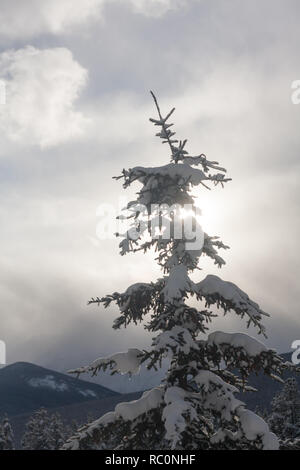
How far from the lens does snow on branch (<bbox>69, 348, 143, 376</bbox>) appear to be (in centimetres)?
1141

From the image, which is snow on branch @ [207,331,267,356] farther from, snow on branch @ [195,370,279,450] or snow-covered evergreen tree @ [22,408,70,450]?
snow-covered evergreen tree @ [22,408,70,450]

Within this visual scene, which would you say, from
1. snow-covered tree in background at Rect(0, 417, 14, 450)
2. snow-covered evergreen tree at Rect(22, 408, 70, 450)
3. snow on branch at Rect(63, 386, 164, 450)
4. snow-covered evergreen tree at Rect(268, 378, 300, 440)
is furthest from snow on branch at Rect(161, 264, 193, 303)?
snow-covered evergreen tree at Rect(22, 408, 70, 450)

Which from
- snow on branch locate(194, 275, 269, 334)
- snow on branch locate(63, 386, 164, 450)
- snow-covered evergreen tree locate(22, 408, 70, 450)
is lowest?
snow-covered evergreen tree locate(22, 408, 70, 450)

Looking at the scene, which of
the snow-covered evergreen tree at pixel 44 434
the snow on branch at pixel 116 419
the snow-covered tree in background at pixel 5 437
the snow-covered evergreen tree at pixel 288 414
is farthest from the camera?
the snow-covered evergreen tree at pixel 44 434

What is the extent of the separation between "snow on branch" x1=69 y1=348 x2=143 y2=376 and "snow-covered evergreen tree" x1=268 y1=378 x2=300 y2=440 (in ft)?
73.4

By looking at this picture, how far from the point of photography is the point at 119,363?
1177 cm

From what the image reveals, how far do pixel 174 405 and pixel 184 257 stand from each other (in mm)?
4090

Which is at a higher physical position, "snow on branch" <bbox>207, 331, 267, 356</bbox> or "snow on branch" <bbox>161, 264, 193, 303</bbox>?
"snow on branch" <bbox>161, 264, 193, 303</bbox>

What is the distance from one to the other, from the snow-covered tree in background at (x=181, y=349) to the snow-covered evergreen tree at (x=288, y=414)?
21.9 metres

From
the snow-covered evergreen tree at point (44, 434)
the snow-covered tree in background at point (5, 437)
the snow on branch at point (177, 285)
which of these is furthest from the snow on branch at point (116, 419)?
the snow-covered evergreen tree at point (44, 434)

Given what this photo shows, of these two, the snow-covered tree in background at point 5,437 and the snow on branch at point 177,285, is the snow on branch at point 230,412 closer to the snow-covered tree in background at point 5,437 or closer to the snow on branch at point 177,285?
the snow on branch at point 177,285

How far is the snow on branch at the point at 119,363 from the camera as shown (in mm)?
11414
